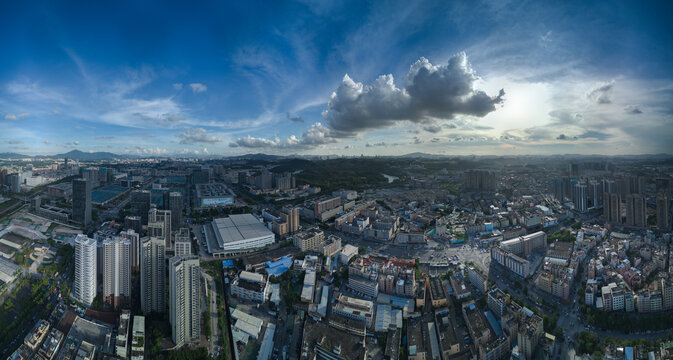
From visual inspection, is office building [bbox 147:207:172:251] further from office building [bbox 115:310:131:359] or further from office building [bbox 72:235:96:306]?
office building [bbox 115:310:131:359]

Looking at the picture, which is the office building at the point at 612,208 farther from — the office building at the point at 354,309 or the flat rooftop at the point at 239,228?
the flat rooftop at the point at 239,228

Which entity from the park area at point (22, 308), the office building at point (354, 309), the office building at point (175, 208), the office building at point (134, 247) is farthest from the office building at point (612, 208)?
the park area at point (22, 308)

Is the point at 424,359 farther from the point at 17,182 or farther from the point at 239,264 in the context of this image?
the point at 17,182

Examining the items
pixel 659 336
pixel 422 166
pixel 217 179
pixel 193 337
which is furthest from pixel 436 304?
pixel 217 179

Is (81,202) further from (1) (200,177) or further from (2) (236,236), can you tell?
(1) (200,177)

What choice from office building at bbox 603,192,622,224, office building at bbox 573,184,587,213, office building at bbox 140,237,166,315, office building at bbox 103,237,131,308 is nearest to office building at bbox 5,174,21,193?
office building at bbox 103,237,131,308

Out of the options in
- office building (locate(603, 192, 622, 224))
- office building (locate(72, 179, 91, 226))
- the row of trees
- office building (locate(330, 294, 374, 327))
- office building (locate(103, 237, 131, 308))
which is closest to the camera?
the row of trees

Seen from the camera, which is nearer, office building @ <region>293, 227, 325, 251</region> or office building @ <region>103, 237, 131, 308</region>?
office building @ <region>103, 237, 131, 308</region>
